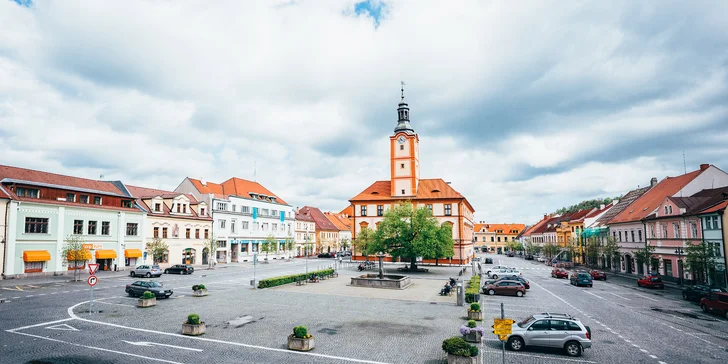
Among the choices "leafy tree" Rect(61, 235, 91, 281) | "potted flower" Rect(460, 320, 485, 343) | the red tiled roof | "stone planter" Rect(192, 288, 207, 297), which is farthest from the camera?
the red tiled roof

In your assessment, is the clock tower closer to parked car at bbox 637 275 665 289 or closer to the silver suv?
parked car at bbox 637 275 665 289

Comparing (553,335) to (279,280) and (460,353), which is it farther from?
(279,280)

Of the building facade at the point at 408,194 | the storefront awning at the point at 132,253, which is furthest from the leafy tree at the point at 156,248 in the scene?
the building facade at the point at 408,194

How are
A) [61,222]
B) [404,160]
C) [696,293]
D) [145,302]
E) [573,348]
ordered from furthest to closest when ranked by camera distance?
[404,160] → [61,222] → [696,293] → [145,302] → [573,348]

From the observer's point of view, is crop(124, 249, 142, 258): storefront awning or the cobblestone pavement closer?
the cobblestone pavement

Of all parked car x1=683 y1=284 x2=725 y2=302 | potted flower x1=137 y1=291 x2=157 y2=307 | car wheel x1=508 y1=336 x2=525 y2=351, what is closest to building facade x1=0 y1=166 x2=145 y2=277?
potted flower x1=137 y1=291 x2=157 y2=307

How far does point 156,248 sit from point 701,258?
60744 mm

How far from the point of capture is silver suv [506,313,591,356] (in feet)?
54.2

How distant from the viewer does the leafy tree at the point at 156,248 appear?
5289 centimetres

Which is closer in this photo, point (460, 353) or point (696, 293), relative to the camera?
point (460, 353)

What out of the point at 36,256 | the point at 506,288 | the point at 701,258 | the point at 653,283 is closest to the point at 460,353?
the point at 506,288

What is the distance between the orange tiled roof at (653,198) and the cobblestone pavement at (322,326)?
79.0 ft

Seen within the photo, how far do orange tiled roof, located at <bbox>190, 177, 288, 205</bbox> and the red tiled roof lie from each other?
2361 cm

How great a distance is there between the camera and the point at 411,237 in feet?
169
